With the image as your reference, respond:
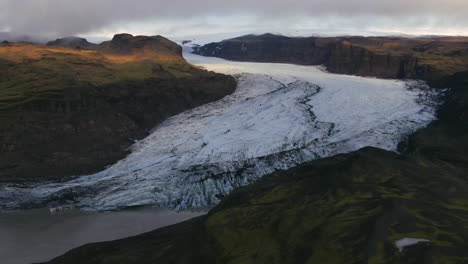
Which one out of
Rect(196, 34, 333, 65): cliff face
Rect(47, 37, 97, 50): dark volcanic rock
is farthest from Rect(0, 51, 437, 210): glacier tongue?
Rect(196, 34, 333, 65): cliff face

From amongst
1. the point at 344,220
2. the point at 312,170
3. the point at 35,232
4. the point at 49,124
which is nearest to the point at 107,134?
the point at 49,124

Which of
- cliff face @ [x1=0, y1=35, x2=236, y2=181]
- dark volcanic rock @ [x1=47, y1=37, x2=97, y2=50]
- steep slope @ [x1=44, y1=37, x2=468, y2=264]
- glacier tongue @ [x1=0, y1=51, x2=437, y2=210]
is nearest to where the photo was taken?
steep slope @ [x1=44, y1=37, x2=468, y2=264]

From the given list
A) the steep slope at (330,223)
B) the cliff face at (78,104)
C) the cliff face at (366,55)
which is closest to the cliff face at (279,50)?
the cliff face at (366,55)

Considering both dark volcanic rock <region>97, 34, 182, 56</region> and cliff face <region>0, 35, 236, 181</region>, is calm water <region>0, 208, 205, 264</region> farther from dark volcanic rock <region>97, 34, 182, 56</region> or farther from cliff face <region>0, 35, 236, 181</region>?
dark volcanic rock <region>97, 34, 182, 56</region>

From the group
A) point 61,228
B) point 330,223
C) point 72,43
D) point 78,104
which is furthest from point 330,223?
point 72,43

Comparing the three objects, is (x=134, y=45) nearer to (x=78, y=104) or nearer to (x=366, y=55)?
(x=78, y=104)

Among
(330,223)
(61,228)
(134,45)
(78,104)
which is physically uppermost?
(134,45)

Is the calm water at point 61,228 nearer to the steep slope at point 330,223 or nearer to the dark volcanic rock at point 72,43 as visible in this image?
the steep slope at point 330,223
